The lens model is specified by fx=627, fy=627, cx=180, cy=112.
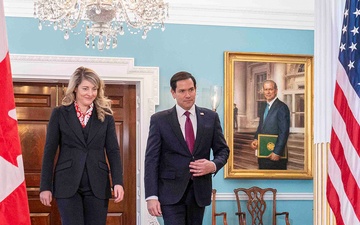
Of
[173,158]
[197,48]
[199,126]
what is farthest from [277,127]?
[173,158]

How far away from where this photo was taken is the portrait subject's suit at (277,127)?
23.4 feet

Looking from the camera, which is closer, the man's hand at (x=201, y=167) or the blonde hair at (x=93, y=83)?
the man's hand at (x=201, y=167)

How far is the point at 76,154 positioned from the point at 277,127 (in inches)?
131

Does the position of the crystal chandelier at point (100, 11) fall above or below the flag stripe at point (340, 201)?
above

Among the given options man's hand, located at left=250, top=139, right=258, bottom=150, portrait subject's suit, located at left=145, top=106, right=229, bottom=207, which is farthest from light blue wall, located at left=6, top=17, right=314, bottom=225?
portrait subject's suit, located at left=145, top=106, right=229, bottom=207

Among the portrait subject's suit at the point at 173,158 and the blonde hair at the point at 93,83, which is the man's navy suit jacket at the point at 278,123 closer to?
the portrait subject's suit at the point at 173,158

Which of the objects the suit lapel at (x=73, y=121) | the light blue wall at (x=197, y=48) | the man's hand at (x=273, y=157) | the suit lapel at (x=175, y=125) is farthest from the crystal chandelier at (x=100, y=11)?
the man's hand at (x=273, y=157)

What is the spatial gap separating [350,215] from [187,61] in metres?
4.05

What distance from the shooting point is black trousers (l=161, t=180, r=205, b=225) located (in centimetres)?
436

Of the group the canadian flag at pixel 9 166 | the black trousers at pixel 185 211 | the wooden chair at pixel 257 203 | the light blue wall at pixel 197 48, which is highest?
the light blue wall at pixel 197 48

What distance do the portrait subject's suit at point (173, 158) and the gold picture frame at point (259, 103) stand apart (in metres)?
2.47

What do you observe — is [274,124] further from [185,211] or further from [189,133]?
[185,211]

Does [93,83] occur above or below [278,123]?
above

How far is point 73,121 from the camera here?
177 inches
